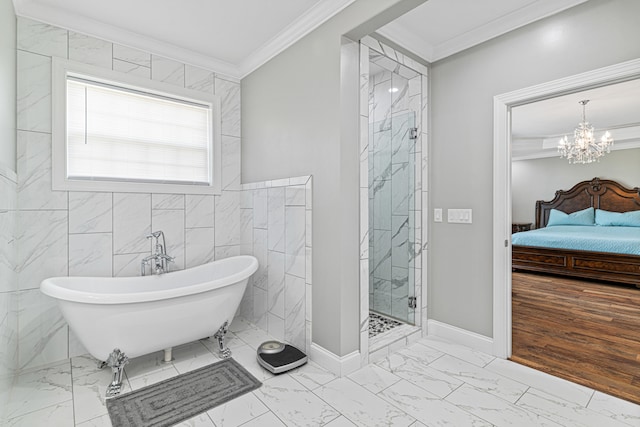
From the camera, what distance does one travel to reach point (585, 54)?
197 cm

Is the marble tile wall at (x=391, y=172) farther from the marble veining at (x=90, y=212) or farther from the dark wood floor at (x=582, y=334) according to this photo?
the marble veining at (x=90, y=212)

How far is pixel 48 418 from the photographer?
1.69 meters

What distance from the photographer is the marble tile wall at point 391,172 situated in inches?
89.5

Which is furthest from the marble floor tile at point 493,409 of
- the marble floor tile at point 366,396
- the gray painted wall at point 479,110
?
the gray painted wall at point 479,110

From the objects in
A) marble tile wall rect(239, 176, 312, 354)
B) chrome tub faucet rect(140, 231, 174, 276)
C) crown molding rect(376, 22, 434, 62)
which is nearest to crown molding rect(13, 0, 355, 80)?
crown molding rect(376, 22, 434, 62)

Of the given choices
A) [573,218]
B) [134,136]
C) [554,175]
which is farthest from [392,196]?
[554,175]

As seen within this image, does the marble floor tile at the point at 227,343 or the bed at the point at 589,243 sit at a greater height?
the bed at the point at 589,243

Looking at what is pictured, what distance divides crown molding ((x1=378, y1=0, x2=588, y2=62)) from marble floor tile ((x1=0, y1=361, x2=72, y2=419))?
3.19 metres

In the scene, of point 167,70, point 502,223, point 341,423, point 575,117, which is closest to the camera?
point 341,423

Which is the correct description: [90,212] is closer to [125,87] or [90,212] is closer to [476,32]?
[125,87]

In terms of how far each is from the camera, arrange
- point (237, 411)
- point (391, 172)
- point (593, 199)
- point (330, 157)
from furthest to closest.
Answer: point (593, 199)
point (391, 172)
point (330, 157)
point (237, 411)

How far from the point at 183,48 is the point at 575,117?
5.87 metres

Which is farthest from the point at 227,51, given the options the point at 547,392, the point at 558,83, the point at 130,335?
the point at 547,392

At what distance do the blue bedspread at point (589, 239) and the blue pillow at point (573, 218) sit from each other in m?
0.30
